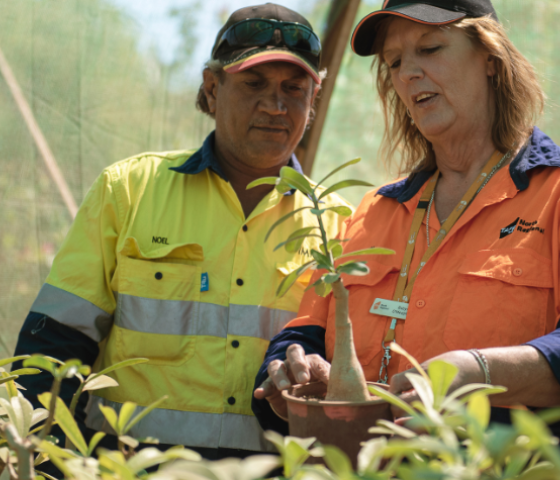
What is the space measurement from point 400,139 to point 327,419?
1225 millimetres

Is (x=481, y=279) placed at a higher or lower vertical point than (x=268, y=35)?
lower

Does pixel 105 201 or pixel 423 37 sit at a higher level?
pixel 423 37

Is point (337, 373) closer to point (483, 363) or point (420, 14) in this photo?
point (483, 363)

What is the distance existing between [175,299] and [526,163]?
1.11 metres

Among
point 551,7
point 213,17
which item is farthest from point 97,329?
point 551,7

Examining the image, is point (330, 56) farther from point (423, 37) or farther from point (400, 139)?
point (423, 37)

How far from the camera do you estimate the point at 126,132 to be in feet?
8.86

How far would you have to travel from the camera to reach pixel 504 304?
1329 mm

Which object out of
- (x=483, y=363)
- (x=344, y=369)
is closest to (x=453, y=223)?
(x=483, y=363)

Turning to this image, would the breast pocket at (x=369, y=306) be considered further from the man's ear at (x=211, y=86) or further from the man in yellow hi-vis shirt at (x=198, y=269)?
the man's ear at (x=211, y=86)

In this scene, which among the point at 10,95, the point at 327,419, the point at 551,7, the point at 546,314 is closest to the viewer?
the point at 327,419

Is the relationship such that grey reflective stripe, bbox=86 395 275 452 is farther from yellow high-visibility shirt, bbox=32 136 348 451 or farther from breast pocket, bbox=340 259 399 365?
breast pocket, bbox=340 259 399 365

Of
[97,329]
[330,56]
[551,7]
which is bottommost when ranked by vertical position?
[97,329]

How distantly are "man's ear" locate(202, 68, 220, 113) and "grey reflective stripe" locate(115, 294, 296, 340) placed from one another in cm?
84
